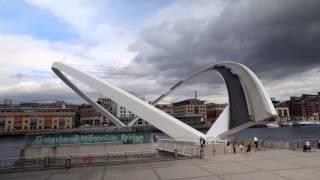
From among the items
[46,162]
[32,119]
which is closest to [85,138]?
[46,162]

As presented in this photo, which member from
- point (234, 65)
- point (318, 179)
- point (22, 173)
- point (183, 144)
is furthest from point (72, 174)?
point (234, 65)

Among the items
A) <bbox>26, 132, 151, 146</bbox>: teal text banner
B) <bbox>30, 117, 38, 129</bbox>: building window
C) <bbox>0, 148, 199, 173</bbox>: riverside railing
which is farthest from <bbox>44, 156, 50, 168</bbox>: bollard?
<bbox>30, 117, 38, 129</bbox>: building window

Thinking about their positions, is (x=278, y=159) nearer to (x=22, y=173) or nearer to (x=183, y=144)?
(x=183, y=144)

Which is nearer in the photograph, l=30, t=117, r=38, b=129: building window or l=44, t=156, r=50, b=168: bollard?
l=44, t=156, r=50, b=168: bollard

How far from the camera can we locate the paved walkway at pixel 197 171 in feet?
45.7

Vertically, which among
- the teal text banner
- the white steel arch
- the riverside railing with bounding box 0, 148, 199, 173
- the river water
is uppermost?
the white steel arch

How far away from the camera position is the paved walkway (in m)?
13.9

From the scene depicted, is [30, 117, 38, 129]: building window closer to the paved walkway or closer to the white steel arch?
the white steel arch

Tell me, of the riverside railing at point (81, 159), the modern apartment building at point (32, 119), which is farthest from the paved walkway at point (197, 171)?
the modern apartment building at point (32, 119)

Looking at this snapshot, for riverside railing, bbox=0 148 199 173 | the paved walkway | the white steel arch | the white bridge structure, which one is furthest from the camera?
the white steel arch

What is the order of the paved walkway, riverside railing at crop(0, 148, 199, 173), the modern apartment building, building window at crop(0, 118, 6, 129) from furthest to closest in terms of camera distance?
1. the modern apartment building
2. building window at crop(0, 118, 6, 129)
3. riverside railing at crop(0, 148, 199, 173)
4. the paved walkway

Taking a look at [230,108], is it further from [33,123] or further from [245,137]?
[33,123]

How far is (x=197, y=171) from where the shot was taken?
603 inches

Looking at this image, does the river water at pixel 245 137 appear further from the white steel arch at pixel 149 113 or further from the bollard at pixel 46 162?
the bollard at pixel 46 162
